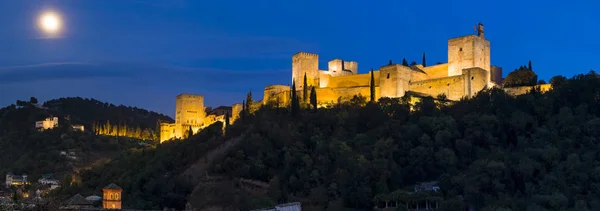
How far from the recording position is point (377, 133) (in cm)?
4250

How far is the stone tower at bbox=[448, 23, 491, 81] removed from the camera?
47.8 m

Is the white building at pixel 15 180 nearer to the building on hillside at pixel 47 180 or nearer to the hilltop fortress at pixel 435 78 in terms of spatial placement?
the building on hillside at pixel 47 180

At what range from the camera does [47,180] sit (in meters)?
61.6

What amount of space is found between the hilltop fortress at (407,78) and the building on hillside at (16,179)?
1886 cm

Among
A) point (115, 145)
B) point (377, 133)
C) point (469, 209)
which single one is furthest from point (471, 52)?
point (115, 145)

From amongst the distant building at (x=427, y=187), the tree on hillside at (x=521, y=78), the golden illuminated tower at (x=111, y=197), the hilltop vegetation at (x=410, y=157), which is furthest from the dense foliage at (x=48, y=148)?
the tree on hillside at (x=521, y=78)

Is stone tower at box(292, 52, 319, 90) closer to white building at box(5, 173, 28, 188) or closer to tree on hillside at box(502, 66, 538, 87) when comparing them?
tree on hillside at box(502, 66, 538, 87)

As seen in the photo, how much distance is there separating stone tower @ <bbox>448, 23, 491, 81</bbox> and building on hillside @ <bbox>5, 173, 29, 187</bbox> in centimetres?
3503

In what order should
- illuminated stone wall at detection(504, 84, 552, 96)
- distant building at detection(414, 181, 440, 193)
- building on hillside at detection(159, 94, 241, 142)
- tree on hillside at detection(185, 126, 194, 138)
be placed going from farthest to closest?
building on hillside at detection(159, 94, 241, 142) → tree on hillside at detection(185, 126, 194, 138) → illuminated stone wall at detection(504, 84, 552, 96) → distant building at detection(414, 181, 440, 193)

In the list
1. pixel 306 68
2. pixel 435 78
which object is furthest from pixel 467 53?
pixel 306 68

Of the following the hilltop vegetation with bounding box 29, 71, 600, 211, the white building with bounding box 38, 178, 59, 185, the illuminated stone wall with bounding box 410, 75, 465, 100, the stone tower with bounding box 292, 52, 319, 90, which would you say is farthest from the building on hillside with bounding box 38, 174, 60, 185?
the illuminated stone wall with bounding box 410, 75, 465, 100

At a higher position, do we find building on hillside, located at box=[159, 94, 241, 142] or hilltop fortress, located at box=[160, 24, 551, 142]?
hilltop fortress, located at box=[160, 24, 551, 142]

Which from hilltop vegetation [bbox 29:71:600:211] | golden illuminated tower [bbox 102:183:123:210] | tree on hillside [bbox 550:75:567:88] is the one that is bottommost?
golden illuminated tower [bbox 102:183:123:210]

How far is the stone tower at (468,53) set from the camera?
4775 cm
